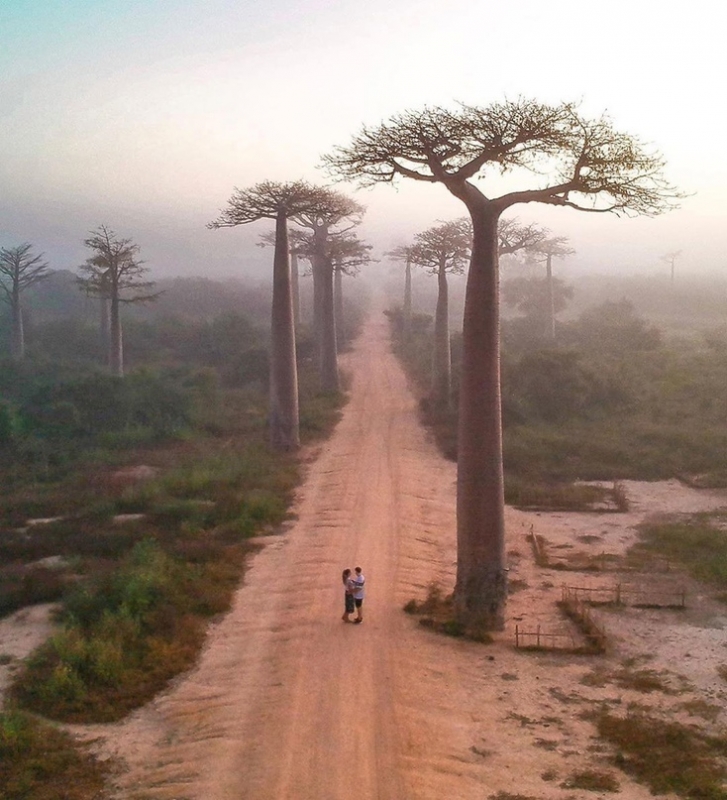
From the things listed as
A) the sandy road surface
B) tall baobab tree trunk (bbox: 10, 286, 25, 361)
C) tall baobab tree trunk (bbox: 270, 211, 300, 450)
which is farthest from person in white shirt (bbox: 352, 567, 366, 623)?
tall baobab tree trunk (bbox: 10, 286, 25, 361)

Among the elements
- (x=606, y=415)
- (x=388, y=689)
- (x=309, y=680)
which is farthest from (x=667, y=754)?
(x=606, y=415)

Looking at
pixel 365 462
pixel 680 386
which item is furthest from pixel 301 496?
pixel 680 386

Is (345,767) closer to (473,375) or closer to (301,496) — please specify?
(473,375)

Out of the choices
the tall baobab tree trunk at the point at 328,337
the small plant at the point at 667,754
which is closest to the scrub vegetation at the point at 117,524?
the tall baobab tree trunk at the point at 328,337

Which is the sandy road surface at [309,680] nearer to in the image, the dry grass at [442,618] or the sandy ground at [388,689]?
the sandy ground at [388,689]

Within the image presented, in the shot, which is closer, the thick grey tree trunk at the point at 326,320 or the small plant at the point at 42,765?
the small plant at the point at 42,765

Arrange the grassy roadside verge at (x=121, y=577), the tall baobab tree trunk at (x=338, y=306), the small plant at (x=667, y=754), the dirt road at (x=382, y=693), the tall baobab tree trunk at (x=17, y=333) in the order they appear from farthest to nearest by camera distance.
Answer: the tall baobab tree trunk at (x=338, y=306) < the tall baobab tree trunk at (x=17, y=333) < the grassy roadside verge at (x=121, y=577) < the dirt road at (x=382, y=693) < the small plant at (x=667, y=754)
